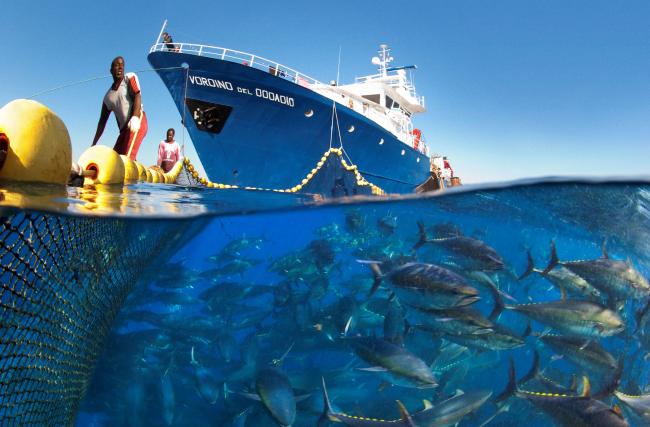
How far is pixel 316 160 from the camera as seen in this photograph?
17.4m

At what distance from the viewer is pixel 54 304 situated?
269cm

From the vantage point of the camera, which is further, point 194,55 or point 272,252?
point 194,55

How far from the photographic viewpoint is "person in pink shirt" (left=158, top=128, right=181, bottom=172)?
12.7 meters

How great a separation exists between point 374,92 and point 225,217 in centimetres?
2137

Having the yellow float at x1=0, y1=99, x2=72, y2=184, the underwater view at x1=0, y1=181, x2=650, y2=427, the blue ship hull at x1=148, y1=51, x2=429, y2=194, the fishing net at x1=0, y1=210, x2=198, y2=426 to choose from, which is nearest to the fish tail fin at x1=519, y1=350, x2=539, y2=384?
the underwater view at x1=0, y1=181, x2=650, y2=427

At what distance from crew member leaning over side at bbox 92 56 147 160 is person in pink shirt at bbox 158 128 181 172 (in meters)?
5.46

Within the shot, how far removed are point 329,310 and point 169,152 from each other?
33.1 feet

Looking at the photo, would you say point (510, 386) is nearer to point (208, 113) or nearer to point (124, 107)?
point (124, 107)

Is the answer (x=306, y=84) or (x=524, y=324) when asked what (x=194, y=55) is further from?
(x=524, y=324)

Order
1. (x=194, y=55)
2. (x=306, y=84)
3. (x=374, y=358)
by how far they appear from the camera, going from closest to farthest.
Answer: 1. (x=374, y=358)
2. (x=194, y=55)
3. (x=306, y=84)

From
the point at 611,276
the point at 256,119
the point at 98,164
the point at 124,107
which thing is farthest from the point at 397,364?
the point at 256,119

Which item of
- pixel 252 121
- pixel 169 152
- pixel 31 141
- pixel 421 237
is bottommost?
pixel 421 237

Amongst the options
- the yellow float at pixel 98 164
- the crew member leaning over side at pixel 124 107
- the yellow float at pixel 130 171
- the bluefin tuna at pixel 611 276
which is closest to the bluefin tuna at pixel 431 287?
the bluefin tuna at pixel 611 276

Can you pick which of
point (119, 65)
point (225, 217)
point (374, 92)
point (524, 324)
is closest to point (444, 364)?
point (524, 324)
